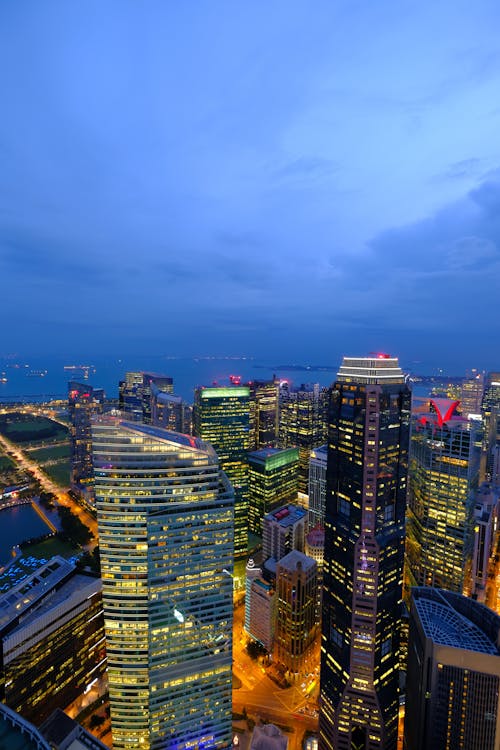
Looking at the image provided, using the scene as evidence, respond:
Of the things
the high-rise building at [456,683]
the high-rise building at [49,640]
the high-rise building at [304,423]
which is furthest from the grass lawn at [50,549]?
the high-rise building at [456,683]

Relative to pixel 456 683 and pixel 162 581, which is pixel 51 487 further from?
pixel 456 683

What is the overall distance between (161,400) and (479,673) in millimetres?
143832

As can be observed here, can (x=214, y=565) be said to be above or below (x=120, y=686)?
above

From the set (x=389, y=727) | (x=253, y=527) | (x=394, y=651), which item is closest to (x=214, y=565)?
(x=394, y=651)

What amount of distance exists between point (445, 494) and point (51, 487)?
141953mm

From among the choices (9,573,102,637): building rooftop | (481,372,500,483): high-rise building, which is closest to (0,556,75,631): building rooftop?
(9,573,102,637): building rooftop

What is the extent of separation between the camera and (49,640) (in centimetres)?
6047

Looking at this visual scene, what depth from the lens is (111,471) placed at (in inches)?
1977

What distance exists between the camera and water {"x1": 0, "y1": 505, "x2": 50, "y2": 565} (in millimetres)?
113000

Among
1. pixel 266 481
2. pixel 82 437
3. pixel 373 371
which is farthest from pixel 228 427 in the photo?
pixel 82 437

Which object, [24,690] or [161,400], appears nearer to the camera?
[24,690]

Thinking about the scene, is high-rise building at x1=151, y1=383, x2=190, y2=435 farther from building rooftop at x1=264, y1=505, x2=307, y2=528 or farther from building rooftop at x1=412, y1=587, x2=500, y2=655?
building rooftop at x1=412, y1=587, x2=500, y2=655

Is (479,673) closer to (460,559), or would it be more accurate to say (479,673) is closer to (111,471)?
(460,559)

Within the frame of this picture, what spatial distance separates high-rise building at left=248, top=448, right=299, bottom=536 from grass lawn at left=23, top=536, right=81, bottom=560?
2127 inches
